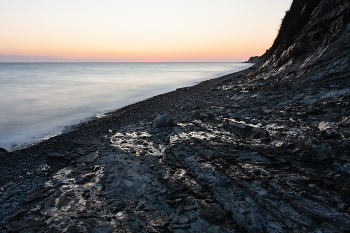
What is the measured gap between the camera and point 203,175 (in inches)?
195

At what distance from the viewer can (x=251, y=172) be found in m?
4.76

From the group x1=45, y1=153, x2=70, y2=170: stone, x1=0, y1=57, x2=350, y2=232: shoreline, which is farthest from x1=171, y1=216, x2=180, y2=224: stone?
x1=45, y1=153, x2=70, y2=170: stone

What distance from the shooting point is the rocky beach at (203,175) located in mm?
3605

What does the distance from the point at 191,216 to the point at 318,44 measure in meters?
15.5

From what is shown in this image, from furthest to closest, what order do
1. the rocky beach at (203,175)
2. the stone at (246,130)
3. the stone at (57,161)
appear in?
the stone at (246,130) → the stone at (57,161) → the rocky beach at (203,175)

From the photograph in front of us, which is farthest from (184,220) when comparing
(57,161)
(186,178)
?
(57,161)

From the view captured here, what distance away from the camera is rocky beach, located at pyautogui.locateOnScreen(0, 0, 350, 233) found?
3.61 meters

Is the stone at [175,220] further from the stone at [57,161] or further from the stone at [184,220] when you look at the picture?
the stone at [57,161]

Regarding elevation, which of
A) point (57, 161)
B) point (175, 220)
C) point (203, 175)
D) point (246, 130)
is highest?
point (246, 130)

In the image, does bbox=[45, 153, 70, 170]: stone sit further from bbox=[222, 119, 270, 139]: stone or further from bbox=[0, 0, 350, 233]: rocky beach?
bbox=[222, 119, 270, 139]: stone

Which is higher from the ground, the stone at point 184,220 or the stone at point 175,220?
the stone at point 184,220

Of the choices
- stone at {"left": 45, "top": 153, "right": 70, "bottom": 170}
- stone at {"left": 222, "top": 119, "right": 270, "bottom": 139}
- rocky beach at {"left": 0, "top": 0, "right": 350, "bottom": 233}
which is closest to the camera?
rocky beach at {"left": 0, "top": 0, "right": 350, "bottom": 233}

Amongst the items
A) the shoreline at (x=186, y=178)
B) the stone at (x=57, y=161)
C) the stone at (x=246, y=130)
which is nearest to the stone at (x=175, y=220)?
the shoreline at (x=186, y=178)

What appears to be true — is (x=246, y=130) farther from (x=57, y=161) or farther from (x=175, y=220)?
(x=57, y=161)
